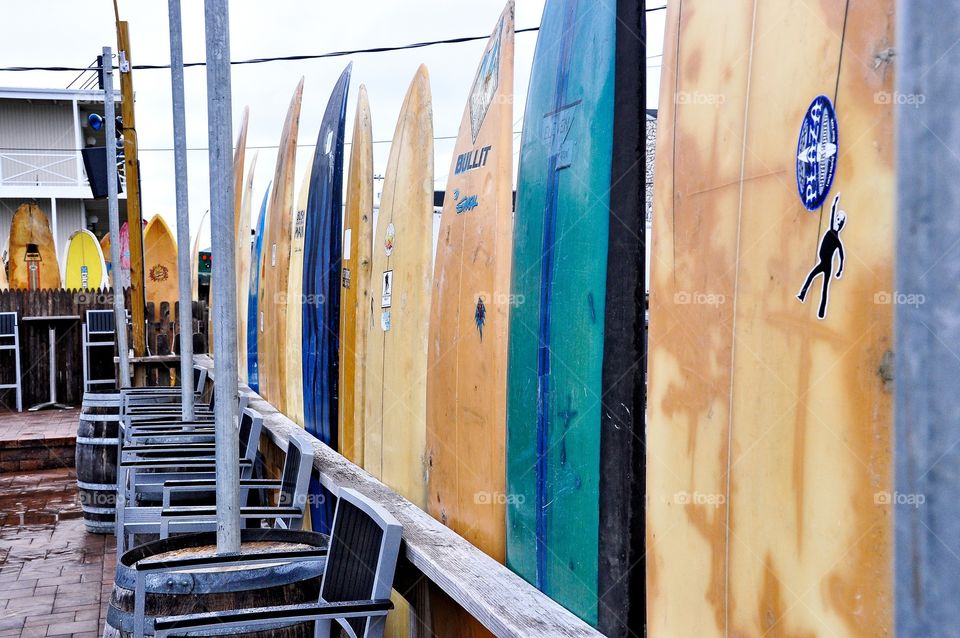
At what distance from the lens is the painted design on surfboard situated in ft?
8.17

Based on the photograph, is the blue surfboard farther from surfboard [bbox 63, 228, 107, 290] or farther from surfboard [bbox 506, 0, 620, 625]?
surfboard [bbox 63, 228, 107, 290]

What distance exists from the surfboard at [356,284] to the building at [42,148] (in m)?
19.9

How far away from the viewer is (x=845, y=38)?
118 cm

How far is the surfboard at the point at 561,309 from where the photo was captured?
185 cm

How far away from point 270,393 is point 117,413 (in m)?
0.96

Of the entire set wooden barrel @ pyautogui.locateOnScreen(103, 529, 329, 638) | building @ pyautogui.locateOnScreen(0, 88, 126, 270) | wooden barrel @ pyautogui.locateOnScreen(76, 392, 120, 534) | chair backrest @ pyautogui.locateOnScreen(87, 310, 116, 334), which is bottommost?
wooden barrel @ pyautogui.locateOnScreen(76, 392, 120, 534)

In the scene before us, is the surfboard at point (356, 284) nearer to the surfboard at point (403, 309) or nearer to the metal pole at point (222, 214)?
the surfboard at point (403, 309)

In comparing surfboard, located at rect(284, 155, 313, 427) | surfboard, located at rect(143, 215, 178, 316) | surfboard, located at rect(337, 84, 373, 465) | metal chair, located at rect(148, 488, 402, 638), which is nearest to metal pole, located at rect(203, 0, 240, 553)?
metal chair, located at rect(148, 488, 402, 638)

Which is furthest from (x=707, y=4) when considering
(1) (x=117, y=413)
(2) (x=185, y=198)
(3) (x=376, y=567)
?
(1) (x=117, y=413)

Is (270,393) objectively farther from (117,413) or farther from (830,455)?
(830,455)

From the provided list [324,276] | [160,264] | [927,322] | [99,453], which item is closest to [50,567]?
[99,453]

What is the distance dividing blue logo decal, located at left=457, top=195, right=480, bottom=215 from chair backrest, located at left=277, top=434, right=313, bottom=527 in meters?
1.16

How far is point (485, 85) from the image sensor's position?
2568 mm

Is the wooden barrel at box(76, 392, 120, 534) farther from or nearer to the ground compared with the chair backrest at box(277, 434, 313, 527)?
nearer to the ground
